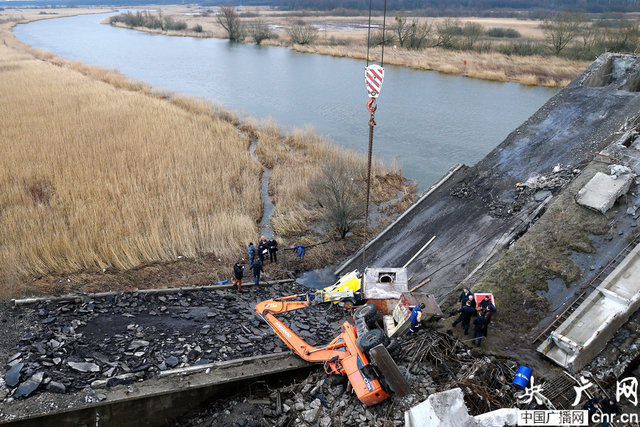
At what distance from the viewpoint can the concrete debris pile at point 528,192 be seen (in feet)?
40.8

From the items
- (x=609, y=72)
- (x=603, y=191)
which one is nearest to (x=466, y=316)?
(x=603, y=191)

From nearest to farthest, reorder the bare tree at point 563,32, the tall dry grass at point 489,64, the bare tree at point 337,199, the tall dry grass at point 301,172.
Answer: the bare tree at point 337,199 → the tall dry grass at point 301,172 → the tall dry grass at point 489,64 → the bare tree at point 563,32

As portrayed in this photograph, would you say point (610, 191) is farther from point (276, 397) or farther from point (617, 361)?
point (276, 397)

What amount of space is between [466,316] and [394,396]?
7.18ft

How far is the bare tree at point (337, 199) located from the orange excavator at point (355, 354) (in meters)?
5.79

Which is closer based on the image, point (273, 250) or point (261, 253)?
point (261, 253)

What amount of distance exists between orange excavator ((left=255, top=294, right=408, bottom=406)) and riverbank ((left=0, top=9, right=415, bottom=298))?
4.26 metres

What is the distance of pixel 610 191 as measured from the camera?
10297 mm

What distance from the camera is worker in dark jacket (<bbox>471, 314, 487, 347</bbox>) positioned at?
→ 768cm

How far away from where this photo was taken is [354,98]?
30.8 meters

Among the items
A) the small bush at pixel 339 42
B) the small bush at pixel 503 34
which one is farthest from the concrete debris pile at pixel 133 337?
the small bush at pixel 503 34

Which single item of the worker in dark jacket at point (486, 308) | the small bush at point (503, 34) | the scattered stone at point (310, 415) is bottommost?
the scattered stone at point (310, 415)

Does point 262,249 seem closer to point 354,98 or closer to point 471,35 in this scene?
point 354,98

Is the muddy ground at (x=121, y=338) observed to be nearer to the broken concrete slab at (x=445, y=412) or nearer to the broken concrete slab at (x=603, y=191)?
the broken concrete slab at (x=445, y=412)
